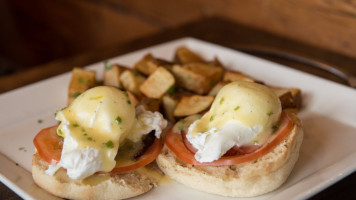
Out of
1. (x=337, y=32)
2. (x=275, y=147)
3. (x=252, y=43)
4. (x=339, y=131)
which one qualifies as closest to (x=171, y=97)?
(x=275, y=147)

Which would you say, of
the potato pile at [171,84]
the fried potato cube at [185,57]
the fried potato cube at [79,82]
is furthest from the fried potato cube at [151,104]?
the fried potato cube at [185,57]

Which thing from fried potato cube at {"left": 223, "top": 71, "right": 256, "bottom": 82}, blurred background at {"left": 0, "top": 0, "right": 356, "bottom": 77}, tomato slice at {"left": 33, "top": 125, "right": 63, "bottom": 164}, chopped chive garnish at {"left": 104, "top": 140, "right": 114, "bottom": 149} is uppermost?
chopped chive garnish at {"left": 104, "top": 140, "right": 114, "bottom": 149}

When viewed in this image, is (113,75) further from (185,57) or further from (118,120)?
(118,120)

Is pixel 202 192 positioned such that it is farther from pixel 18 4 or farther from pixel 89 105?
pixel 18 4

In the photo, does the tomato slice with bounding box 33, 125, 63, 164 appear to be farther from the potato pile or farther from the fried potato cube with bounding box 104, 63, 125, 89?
the fried potato cube with bounding box 104, 63, 125, 89

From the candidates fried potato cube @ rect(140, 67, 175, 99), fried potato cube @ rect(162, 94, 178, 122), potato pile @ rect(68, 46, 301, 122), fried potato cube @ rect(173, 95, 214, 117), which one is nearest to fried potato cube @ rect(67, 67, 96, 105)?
potato pile @ rect(68, 46, 301, 122)

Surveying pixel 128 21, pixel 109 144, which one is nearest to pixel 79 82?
pixel 109 144

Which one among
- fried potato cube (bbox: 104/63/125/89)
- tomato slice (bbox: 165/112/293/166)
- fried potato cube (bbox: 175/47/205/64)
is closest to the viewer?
tomato slice (bbox: 165/112/293/166)
